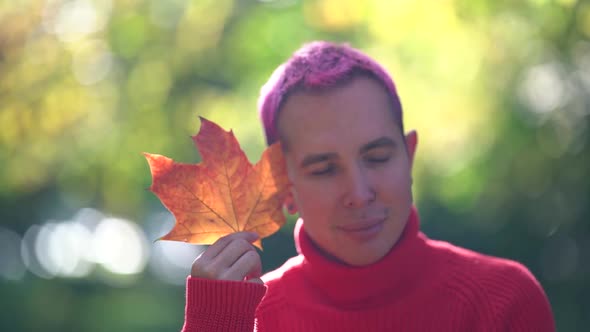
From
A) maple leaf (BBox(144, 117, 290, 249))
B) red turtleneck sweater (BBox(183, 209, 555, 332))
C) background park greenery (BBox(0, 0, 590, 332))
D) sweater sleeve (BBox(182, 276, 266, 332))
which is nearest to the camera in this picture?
sweater sleeve (BBox(182, 276, 266, 332))

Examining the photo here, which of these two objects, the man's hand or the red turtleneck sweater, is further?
the red turtleneck sweater

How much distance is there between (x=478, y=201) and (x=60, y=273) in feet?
26.0

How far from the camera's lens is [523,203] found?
283 inches

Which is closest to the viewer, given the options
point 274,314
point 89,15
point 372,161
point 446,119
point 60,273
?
point 372,161

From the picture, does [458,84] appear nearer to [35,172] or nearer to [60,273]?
[35,172]

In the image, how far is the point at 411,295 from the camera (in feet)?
7.40

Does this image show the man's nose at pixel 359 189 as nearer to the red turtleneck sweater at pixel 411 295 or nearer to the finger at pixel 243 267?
the red turtleneck sweater at pixel 411 295

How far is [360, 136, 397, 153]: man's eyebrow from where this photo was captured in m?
2.14

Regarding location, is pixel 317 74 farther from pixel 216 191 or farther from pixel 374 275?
pixel 374 275

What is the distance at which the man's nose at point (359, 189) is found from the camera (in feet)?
6.90

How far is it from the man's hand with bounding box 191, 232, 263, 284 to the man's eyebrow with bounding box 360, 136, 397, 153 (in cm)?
44

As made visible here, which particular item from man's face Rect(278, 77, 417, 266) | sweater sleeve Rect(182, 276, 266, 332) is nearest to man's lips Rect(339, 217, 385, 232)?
man's face Rect(278, 77, 417, 266)

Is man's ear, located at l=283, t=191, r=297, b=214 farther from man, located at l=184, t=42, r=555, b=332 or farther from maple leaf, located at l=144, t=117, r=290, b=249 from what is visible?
maple leaf, located at l=144, t=117, r=290, b=249

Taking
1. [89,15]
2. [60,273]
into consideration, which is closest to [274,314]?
[89,15]
